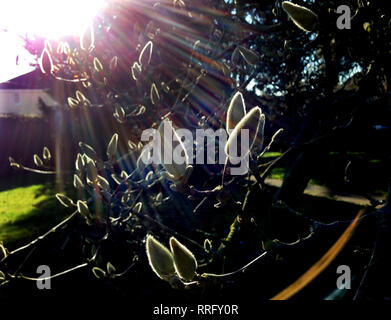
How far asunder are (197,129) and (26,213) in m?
7.40

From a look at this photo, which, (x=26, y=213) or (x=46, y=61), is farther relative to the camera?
(x=26, y=213)

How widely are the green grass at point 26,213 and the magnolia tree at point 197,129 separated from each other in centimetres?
274

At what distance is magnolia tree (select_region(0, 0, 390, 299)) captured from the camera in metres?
1.18

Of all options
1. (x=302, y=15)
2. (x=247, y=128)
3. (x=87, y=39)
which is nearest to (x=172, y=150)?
(x=247, y=128)

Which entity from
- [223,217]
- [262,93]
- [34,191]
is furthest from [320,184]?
[34,191]

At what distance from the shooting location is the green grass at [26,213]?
6383 millimetres

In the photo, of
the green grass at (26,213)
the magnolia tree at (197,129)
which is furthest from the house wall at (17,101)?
the magnolia tree at (197,129)

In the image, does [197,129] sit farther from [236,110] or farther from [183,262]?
[183,262]

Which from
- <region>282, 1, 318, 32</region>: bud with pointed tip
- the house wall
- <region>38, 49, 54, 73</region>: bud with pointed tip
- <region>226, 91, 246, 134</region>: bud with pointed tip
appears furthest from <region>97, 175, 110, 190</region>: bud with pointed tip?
the house wall

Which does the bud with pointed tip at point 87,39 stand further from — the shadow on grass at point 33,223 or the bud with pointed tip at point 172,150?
Result: the shadow on grass at point 33,223

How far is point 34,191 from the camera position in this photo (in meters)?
11.4

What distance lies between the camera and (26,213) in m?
8.30

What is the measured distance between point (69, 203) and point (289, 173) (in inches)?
92.1
